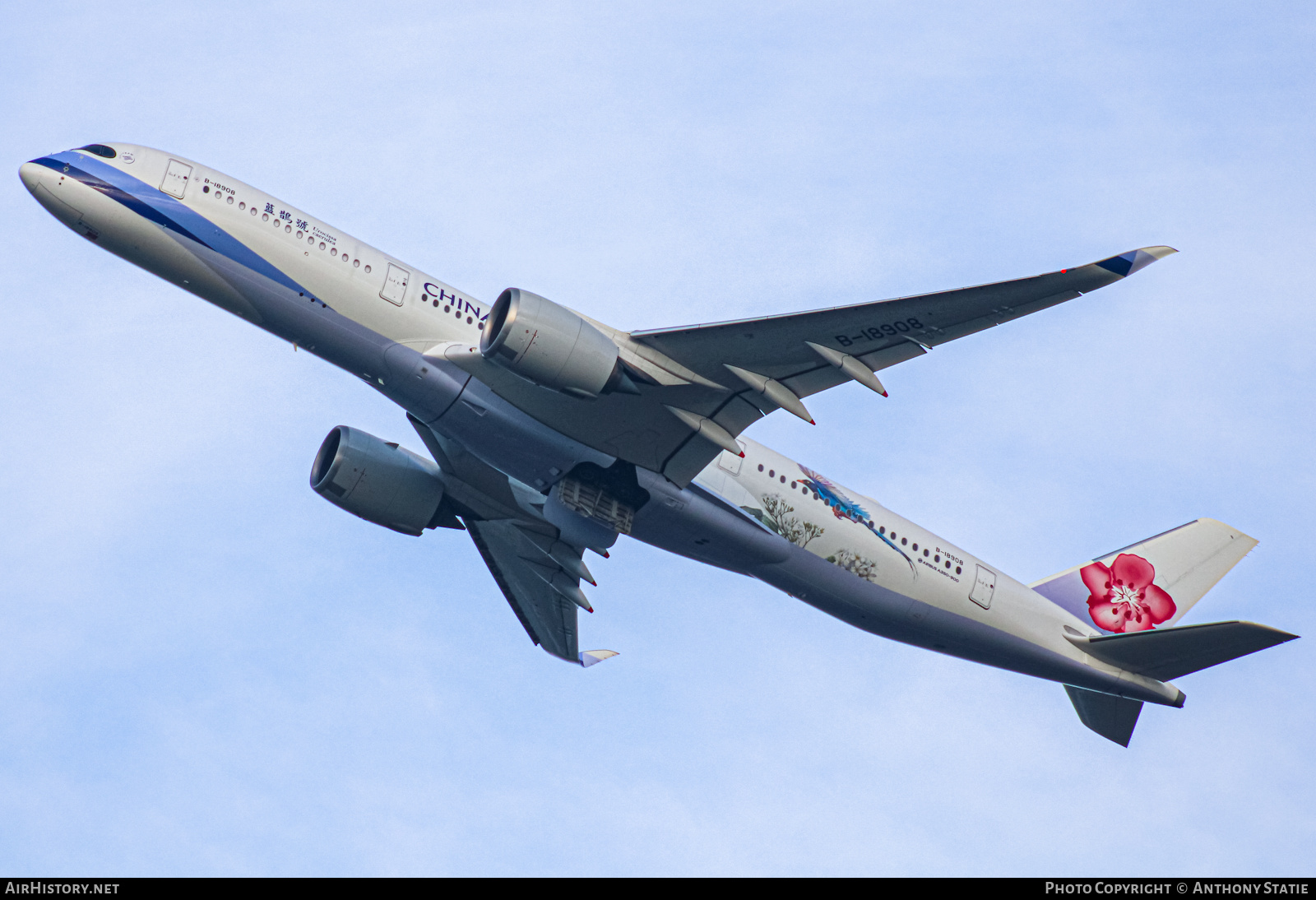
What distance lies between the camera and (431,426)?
28875 millimetres

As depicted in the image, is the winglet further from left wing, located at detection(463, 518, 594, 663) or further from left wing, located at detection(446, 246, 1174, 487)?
left wing, located at detection(463, 518, 594, 663)

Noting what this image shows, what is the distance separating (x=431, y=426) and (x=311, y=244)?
4.65 m

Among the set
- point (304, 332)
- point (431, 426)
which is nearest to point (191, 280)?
point (304, 332)

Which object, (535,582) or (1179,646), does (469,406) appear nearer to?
(535,582)

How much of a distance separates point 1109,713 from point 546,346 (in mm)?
17943

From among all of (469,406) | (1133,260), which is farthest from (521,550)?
(1133,260)

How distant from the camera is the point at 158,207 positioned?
2677 cm

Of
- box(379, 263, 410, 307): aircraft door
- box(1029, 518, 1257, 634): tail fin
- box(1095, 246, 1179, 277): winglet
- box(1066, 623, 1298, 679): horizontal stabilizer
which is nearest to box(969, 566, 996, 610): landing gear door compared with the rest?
box(1066, 623, 1298, 679): horizontal stabilizer

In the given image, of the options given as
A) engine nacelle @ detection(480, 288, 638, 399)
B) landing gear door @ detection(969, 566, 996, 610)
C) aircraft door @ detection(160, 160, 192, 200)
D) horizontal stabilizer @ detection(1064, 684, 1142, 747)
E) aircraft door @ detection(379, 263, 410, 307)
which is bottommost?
horizontal stabilizer @ detection(1064, 684, 1142, 747)

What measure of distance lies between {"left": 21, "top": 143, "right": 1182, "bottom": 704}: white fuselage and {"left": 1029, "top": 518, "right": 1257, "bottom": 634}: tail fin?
2695mm

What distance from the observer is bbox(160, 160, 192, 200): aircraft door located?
26.9 m

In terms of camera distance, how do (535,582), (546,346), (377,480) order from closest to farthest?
(546,346) → (377,480) → (535,582)
